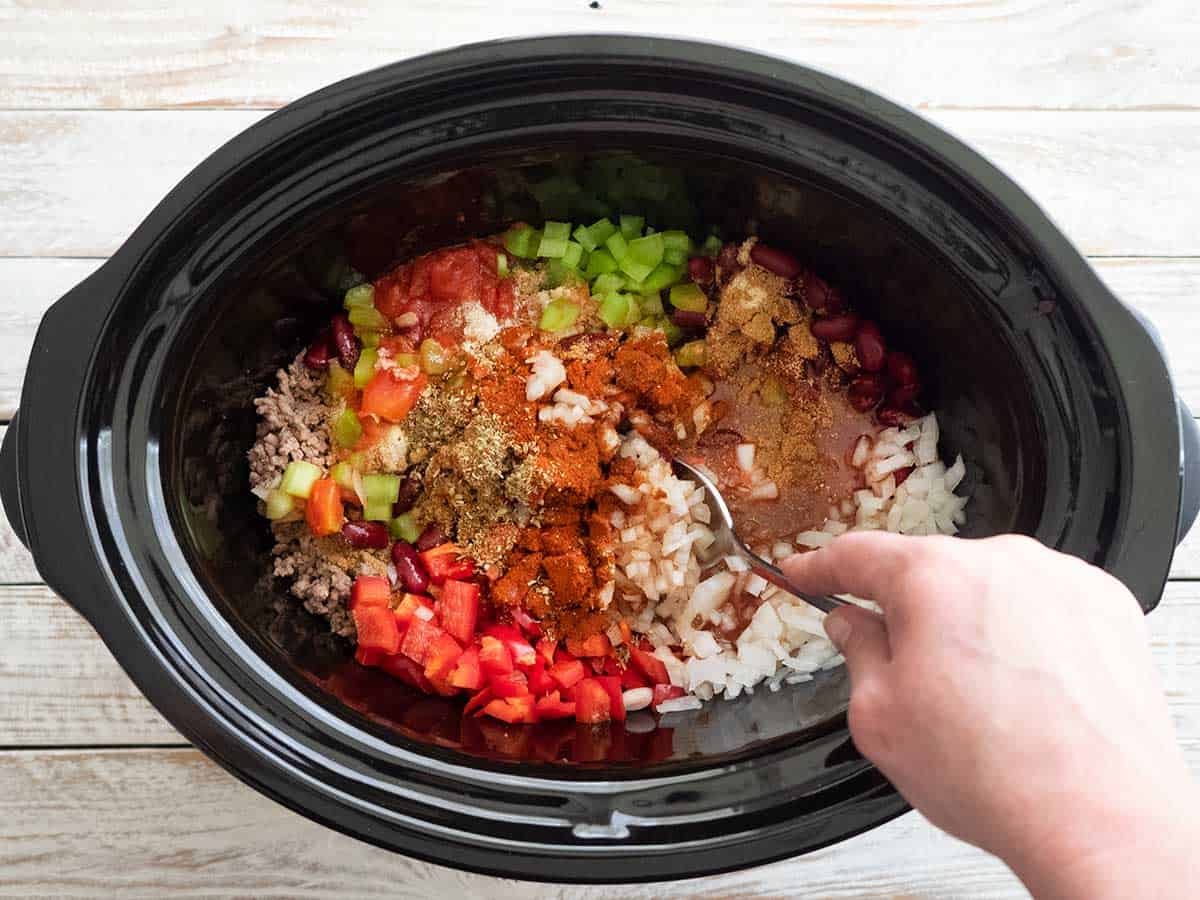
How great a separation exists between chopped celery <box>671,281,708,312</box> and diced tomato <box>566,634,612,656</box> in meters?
0.51

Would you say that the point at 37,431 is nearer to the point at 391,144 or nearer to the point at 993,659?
the point at 391,144

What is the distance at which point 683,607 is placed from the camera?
143cm

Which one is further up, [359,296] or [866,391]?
[359,296]

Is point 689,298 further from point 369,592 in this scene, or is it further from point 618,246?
point 369,592

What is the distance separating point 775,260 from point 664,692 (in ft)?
2.13

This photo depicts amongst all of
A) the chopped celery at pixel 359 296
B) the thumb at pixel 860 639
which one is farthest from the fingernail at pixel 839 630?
the chopped celery at pixel 359 296

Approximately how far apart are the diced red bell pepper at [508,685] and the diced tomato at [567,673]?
0.17ft

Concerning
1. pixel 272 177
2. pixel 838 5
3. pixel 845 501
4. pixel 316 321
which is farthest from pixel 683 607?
pixel 838 5

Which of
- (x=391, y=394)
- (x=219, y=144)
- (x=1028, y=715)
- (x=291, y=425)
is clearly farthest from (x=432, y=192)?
(x=1028, y=715)

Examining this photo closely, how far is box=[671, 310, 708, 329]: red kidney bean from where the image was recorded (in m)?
1.46

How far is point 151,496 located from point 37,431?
143 millimetres

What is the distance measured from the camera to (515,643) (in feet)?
4.49

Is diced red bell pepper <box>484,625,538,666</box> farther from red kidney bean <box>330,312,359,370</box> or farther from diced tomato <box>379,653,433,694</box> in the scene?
red kidney bean <box>330,312,359,370</box>

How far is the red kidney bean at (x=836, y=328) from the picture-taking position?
1403mm
